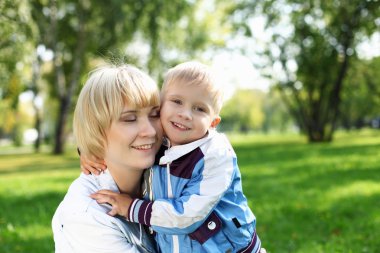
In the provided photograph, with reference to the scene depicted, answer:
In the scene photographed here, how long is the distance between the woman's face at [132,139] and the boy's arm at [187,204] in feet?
0.74

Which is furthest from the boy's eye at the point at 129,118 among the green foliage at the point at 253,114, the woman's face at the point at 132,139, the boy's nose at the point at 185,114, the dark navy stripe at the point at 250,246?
the green foliage at the point at 253,114

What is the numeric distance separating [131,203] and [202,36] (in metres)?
36.9

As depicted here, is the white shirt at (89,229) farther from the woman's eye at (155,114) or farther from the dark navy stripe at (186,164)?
the woman's eye at (155,114)

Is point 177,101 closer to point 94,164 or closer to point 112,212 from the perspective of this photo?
point 94,164

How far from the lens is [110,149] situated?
2.97m

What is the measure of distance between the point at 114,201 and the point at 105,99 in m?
0.59

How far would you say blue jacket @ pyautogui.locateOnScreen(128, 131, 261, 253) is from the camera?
2.79m

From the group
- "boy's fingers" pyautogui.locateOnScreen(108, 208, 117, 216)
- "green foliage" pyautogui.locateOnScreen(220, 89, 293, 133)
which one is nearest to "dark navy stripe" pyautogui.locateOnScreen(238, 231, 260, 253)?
"boy's fingers" pyautogui.locateOnScreen(108, 208, 117, 216)

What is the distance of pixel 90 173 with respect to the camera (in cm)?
311

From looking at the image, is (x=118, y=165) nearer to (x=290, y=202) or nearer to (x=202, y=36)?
(x=290, y=202)

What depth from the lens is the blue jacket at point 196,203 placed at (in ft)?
9.14

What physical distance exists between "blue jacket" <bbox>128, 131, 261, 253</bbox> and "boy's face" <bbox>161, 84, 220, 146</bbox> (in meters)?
0.09

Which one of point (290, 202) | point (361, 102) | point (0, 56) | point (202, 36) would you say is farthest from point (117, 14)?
point (361, 102)

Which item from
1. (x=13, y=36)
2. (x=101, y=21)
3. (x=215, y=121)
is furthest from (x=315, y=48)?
(x=215, y=121)
